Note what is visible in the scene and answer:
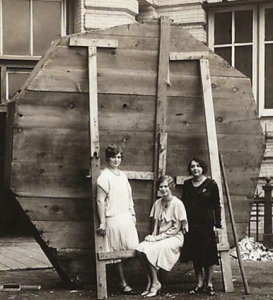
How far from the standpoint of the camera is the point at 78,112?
8.95 meters

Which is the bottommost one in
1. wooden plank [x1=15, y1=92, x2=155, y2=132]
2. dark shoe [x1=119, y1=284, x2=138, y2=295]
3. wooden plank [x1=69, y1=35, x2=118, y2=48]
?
dark shoe [x1=119, y1=284, x2=138, y2=295]

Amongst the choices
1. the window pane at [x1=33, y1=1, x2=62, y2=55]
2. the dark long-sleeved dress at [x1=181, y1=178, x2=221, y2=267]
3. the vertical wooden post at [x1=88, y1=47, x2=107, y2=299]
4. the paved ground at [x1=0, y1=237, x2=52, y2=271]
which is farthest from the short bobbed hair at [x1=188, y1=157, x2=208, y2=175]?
the window pane at [x1=33, y1=1, x2=62, y2=55]

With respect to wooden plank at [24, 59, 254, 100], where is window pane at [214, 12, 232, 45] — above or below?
above

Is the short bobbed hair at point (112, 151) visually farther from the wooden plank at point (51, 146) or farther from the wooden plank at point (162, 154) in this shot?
the wooden plank at point (162, 154)

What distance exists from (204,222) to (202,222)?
0.02 m

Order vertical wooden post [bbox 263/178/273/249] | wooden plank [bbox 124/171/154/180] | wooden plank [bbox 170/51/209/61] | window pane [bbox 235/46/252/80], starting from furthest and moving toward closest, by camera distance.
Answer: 1. window pane [bbox 235/46/252/80]
2. vertical wooden post [bbox 263/178/273/249]
3. wooden plank [bbox 170/51/209/61]
4. wooden plank [bbox 124/171/154/180]

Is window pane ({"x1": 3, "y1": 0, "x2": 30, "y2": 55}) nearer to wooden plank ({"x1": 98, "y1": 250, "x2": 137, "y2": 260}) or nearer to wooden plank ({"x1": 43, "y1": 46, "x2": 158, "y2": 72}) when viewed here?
wooden plank ({"x1": 43, "y1": 46, "x2": 158, "y2": 72})

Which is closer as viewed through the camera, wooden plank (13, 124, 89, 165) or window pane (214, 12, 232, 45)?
wooden plank (13, 124, 89, 165)

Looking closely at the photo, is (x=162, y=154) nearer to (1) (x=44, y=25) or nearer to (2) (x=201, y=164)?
(2) (x=201, y=164)

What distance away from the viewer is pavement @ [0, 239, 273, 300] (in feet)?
27.7

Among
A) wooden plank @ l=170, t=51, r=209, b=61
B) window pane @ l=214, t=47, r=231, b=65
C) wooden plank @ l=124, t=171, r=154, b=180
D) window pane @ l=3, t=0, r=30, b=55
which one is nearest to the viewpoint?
wooden plank @ l=124, t=171, r=154, b=180

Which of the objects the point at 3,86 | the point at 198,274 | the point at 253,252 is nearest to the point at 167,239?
the point at 198,274

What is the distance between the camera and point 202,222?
8.62 meters

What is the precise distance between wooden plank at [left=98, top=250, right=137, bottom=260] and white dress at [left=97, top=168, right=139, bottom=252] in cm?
4
